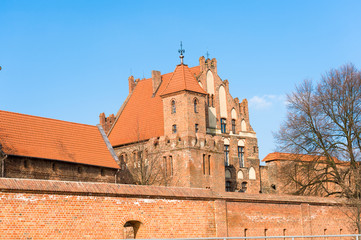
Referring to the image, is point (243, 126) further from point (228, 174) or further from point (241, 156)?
point (228, 174)

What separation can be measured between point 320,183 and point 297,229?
33.3 feet

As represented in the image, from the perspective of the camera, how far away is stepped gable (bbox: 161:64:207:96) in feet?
134

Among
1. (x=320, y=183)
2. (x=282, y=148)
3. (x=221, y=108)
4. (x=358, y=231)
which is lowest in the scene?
(x=358, y=231)

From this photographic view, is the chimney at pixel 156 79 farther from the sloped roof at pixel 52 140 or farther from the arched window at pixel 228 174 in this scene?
the sloped roof at pixel 52 140

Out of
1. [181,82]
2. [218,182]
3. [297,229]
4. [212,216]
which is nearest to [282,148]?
[218,182]

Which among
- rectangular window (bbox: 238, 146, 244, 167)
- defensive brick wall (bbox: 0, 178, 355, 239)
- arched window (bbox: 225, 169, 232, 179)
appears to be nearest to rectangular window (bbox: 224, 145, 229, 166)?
arched window (bbox: 225, 169, 232, 179)

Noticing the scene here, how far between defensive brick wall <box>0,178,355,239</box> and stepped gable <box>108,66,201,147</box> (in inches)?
766

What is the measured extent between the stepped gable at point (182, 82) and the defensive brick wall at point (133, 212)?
17.5 meters

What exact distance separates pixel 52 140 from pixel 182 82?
11353 mm

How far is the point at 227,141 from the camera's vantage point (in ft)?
150

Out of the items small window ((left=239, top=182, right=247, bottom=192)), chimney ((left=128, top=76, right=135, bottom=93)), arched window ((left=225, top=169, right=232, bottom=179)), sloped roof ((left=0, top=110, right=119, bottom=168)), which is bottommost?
small window ((left=239, top=182, right=247, bottom=192))

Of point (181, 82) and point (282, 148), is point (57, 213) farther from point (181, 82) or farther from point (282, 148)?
point (181, 82)

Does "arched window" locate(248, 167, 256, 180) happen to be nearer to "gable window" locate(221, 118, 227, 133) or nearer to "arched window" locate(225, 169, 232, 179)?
"arched window" locate(225, 169, 232, 179)

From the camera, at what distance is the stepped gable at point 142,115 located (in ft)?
143
